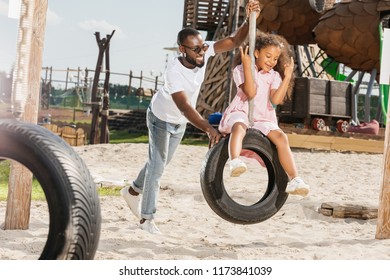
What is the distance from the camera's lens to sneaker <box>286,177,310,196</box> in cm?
301

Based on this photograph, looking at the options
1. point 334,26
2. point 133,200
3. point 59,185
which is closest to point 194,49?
point 133,200

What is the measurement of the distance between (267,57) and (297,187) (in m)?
0.72

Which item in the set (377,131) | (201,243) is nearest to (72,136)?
(377,131)

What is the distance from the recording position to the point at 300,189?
302cm

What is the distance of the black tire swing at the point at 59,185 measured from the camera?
2000mm

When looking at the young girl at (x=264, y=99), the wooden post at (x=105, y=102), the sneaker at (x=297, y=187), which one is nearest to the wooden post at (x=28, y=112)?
the young girl at (x=264, y=99)

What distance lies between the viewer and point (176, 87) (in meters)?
3.27

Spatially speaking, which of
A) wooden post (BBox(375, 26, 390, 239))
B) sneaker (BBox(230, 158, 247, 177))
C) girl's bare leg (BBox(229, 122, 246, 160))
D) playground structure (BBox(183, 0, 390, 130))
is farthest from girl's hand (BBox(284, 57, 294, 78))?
playground structure (BBox(183, 0, 390, 130))

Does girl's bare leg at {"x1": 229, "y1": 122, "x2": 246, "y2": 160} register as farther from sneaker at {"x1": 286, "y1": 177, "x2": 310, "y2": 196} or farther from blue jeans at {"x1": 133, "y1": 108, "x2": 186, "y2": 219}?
blue jeans at {"x1": 133, "y1": 108, "x2": 186, "y2": 219}

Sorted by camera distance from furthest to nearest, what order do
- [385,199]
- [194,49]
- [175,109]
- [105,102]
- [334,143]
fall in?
[105,102] → [334,143] → [385,199] → [175,109] → [194,49]

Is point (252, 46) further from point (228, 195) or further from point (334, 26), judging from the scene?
point (334, 26)

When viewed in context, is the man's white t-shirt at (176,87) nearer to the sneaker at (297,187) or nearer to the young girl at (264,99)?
the young girl at (264,99)
